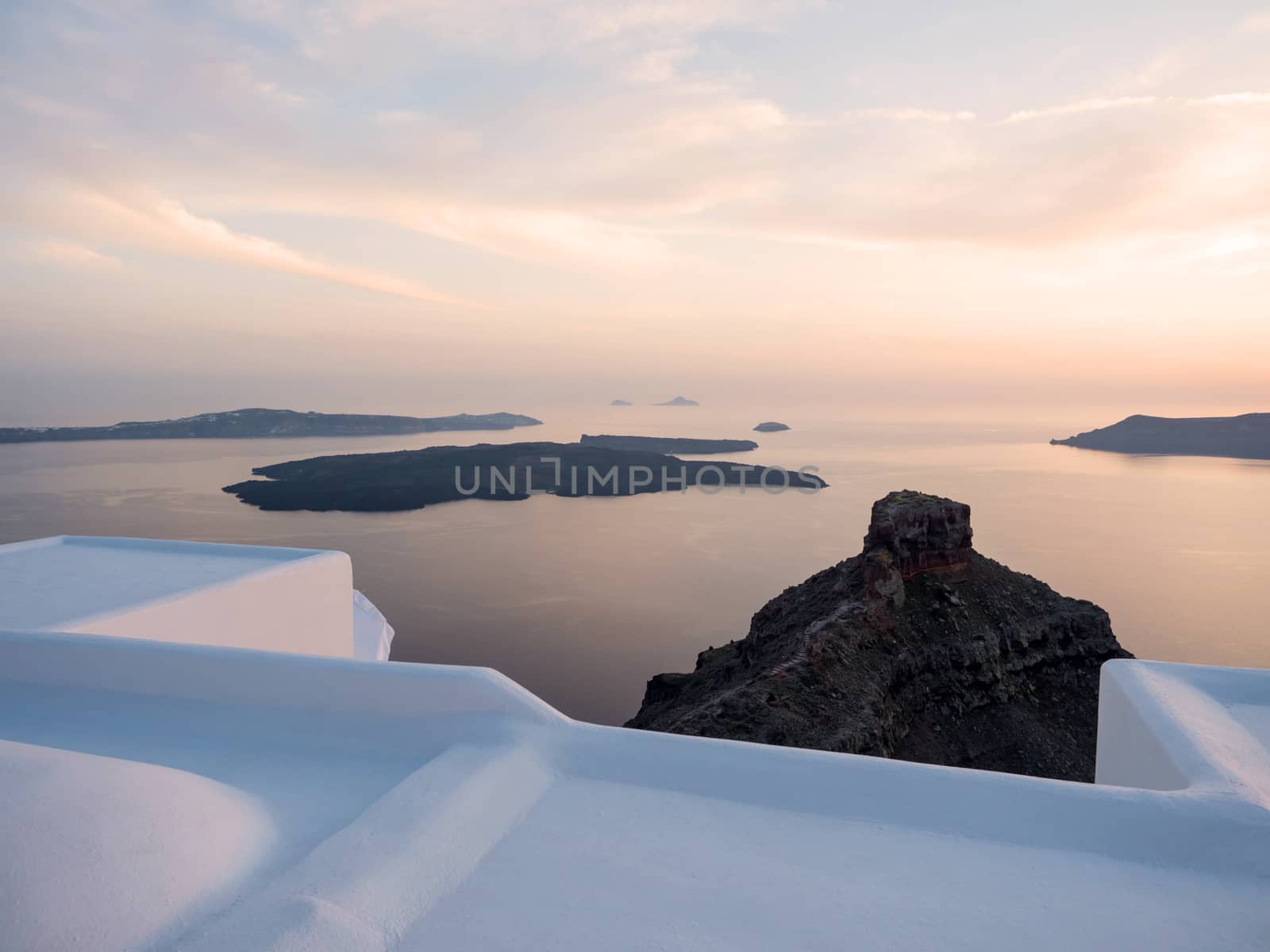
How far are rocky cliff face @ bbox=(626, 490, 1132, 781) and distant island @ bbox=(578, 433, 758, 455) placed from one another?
240ft

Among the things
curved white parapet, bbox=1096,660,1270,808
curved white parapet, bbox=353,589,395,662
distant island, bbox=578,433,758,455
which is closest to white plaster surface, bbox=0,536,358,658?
curved white parapet, bbox=353,589,395,662

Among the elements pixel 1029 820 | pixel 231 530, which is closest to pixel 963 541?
pixel 1029 820

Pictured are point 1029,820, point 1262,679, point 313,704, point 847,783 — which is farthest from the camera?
point 1262,679

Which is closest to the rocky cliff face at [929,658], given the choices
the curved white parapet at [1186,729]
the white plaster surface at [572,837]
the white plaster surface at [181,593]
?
the white plaster surface at [181,593]

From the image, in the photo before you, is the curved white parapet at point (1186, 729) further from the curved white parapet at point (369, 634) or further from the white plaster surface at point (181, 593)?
the curved white parapet at point (369, 634)

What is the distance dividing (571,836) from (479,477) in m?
74.1

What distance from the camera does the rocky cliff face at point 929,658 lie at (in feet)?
54.2

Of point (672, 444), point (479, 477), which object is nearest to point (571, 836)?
point (479, 477)

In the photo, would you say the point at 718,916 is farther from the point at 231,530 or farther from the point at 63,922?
the point at 231,530

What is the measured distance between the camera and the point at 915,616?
1962 cm

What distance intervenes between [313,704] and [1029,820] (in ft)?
7.86

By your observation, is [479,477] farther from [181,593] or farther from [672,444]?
[181,593]

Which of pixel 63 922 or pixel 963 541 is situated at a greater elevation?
pixel 63 922

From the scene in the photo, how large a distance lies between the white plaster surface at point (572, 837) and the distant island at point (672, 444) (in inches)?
3580
